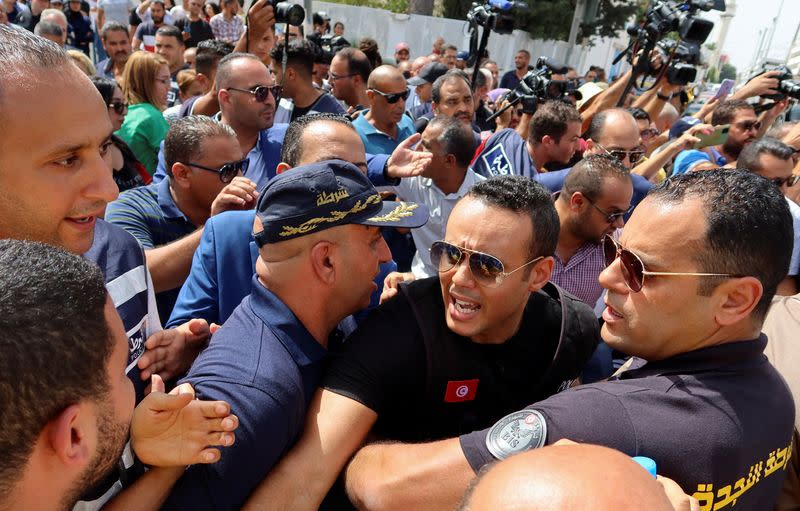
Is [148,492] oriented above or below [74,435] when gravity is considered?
below

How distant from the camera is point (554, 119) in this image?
473 centimetres

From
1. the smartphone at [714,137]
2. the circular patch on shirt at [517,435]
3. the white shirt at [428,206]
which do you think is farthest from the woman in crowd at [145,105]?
the smartphone at [714,137]

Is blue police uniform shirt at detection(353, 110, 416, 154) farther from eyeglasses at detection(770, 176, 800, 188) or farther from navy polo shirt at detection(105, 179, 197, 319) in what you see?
eyeglasses at detection(770, 176, 800, 188)

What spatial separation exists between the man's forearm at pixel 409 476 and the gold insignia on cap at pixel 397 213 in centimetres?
74

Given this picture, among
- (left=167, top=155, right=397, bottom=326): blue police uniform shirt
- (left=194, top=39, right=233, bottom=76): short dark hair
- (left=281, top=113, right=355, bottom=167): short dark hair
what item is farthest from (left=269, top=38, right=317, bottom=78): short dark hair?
(left=167, top=155, right=397, bottom=326): blue police uniform shirt

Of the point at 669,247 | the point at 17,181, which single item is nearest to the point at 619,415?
the point at 669,247

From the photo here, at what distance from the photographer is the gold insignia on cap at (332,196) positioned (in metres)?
1.83

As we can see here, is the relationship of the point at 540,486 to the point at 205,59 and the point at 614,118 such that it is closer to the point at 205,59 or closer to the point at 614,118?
the point at 614,118

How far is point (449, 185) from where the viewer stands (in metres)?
4.29

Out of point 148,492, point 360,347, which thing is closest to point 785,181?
point 360,347

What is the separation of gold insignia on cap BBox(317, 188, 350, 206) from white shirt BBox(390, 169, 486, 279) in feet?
6.47

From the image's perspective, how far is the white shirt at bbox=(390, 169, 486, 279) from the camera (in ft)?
13.3

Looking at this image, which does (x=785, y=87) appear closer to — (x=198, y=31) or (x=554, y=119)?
(x=554, y=119)

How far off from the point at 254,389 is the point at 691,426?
1096mm
